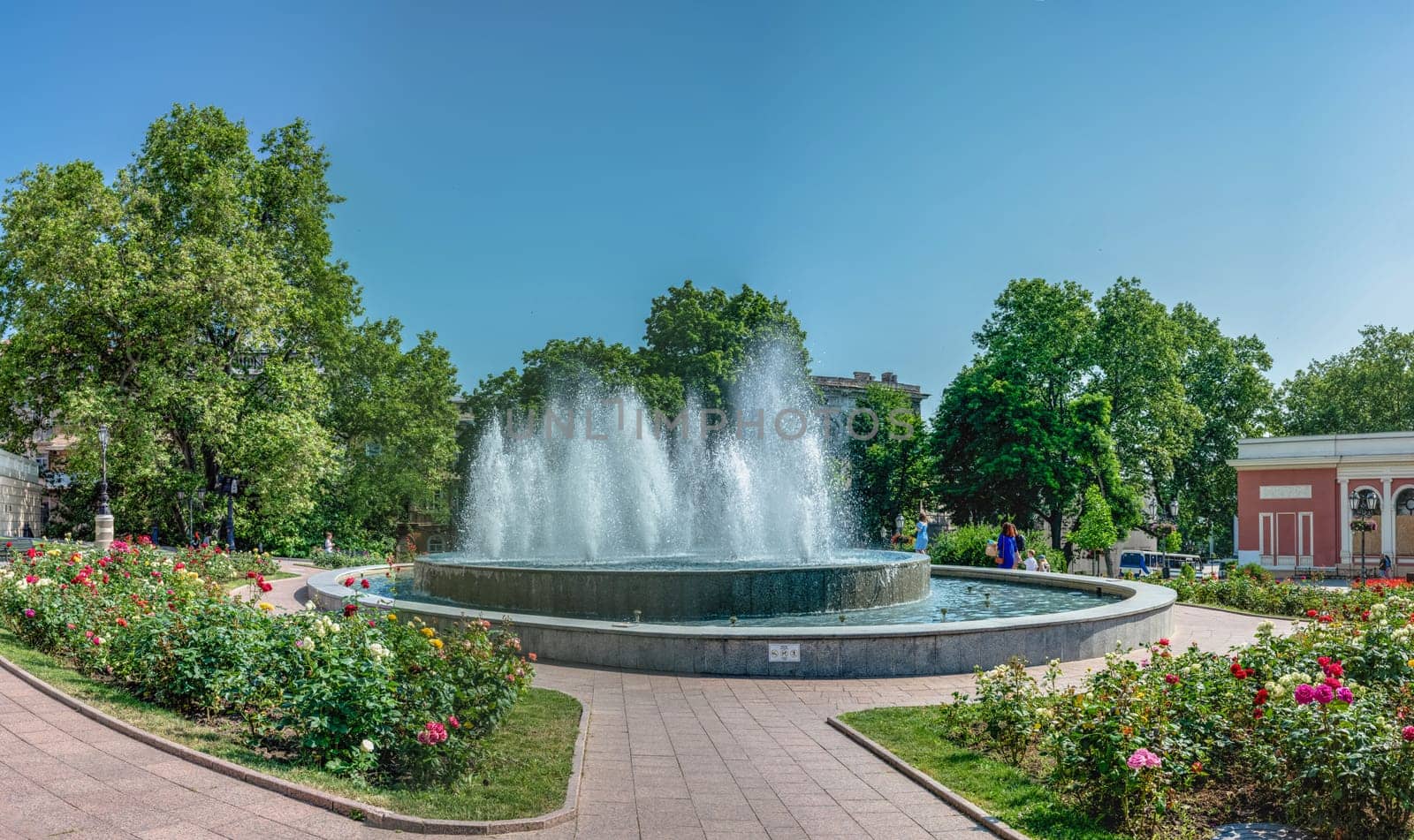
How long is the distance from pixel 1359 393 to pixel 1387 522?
13.8 metres

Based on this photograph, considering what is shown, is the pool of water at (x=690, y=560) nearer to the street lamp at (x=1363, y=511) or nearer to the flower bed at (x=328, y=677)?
the flower bed at (x=328, y=677)

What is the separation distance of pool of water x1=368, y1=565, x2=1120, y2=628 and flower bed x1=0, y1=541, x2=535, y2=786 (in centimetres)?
492

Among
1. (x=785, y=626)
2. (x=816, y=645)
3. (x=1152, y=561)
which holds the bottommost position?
(x=1152, y=561)

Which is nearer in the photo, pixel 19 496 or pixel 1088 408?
pixel 1088 408

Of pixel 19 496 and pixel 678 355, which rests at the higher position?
pixel 678 355

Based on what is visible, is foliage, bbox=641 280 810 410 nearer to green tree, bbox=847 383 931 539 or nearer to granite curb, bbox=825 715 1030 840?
green tree, bbox=847 383 931 539

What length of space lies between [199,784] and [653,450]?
2314cm

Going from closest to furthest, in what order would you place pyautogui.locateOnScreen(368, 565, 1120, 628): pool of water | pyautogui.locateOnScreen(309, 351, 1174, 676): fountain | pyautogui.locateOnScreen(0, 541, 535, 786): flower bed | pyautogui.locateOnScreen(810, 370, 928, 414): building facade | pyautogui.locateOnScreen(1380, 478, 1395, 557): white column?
pyautogui.locateOnScreen(0, 541, 535, 786): flower bed, pyautogui.locateOnScreen(309, 351, 1174, 676): fountain, pyautogui.locateOnScreen(368, 565, 1120, 628): pool of water, pyautogui.locateOnScreen(1380, 478, 1395, 557): white column, pyautogui.locateOnScreen(810, 370, 928, 414): building facade

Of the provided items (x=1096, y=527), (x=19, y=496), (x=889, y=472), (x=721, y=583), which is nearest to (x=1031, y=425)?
(x=1096, y=527)

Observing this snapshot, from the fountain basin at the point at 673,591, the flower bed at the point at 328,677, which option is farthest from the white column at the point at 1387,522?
the flower bed at the point at 328,677

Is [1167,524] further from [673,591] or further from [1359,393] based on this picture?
[673,591]

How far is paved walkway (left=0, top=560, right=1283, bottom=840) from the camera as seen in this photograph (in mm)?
5258

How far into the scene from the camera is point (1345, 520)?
41562mm

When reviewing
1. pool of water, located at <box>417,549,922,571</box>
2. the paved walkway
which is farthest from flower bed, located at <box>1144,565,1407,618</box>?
the paved walkway
